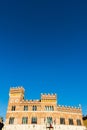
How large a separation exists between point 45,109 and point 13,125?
12.0 m

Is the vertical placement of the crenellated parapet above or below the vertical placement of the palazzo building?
above

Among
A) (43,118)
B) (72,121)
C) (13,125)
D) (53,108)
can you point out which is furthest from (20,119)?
(72,121)

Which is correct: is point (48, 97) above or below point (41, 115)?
above

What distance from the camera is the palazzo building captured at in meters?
61.0

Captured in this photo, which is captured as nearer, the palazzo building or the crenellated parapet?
the palazzo building

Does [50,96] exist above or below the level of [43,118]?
above

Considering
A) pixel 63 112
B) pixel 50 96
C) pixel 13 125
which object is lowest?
pixel 13 125

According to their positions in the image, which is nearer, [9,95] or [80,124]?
[80,124]

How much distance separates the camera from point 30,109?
64.2 m

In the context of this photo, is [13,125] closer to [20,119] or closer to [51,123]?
[20,119]

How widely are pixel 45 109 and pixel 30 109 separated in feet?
17.3

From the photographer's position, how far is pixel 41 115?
62562 mm

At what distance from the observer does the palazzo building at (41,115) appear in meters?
61.0

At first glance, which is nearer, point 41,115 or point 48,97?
point 41,115
